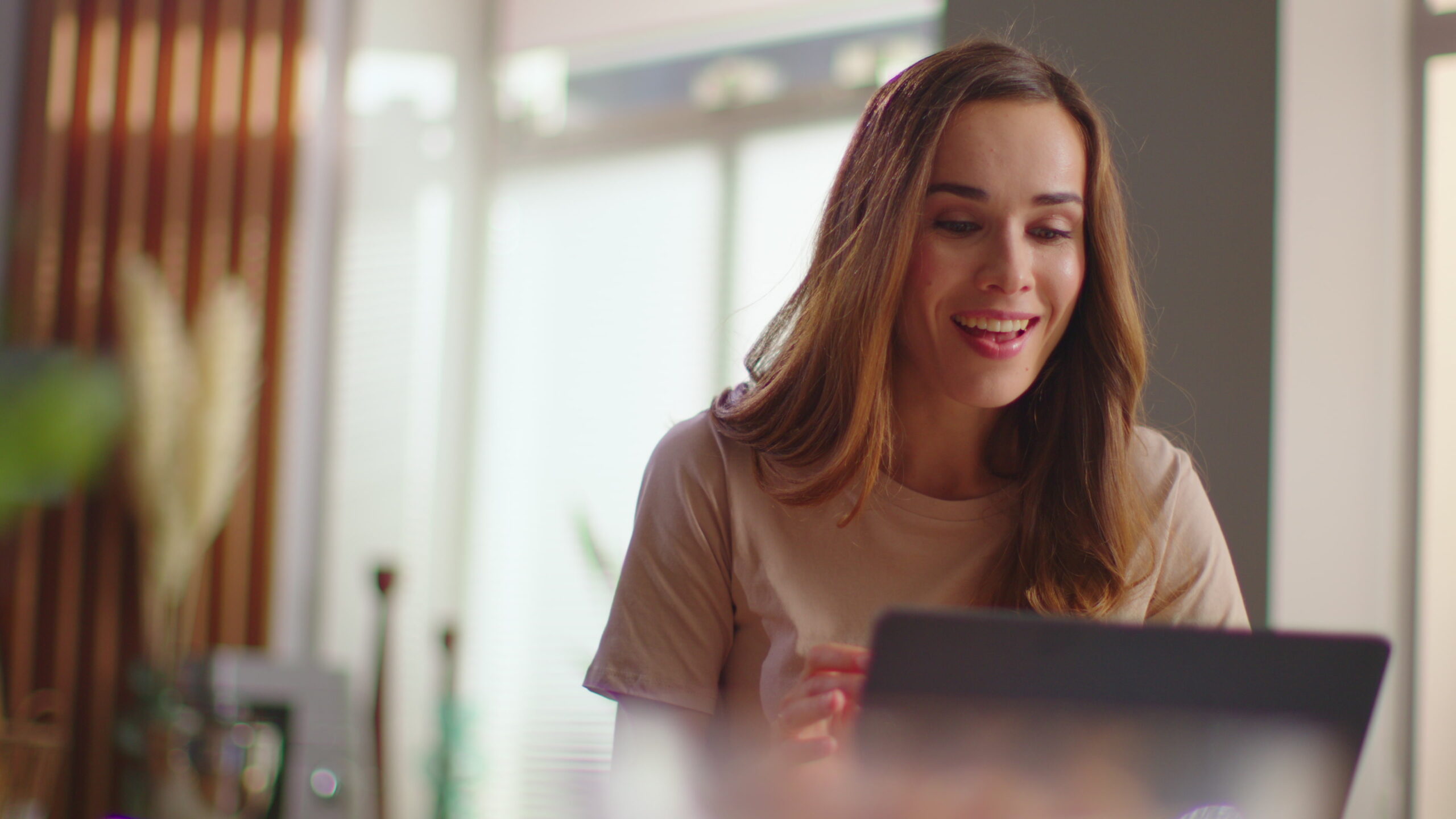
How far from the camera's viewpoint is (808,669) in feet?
3.53

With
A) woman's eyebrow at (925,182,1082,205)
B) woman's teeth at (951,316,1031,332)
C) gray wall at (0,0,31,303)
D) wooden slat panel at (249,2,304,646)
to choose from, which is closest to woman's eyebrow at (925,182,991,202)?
woman's eyebrow at (925,182,1082,205)

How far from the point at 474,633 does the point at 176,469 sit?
1.16m

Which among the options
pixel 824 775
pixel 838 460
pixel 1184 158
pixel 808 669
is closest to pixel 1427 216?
pixel 1184 158

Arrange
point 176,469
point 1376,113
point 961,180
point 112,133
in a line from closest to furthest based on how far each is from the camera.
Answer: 1. point 961,180
2. point 1376,113
3. point 176,469
4. point 112,133

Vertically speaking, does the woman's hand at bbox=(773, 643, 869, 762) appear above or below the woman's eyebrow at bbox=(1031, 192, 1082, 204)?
below

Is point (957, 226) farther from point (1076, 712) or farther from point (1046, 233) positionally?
Result: point (1076, 712)

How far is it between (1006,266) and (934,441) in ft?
0.79

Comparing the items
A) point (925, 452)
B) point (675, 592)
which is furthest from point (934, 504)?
point (675, 592)

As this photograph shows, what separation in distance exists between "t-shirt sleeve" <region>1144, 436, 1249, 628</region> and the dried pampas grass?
307 centimetres

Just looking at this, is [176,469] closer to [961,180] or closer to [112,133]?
[112,133]

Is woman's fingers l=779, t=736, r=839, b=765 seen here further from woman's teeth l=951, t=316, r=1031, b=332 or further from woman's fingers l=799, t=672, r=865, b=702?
woman's teeth l=951, t=316, r=1031, b=332

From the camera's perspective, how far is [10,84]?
160 inches

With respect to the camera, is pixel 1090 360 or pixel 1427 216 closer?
pixel 1090 360

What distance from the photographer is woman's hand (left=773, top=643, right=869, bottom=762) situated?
1023mm
